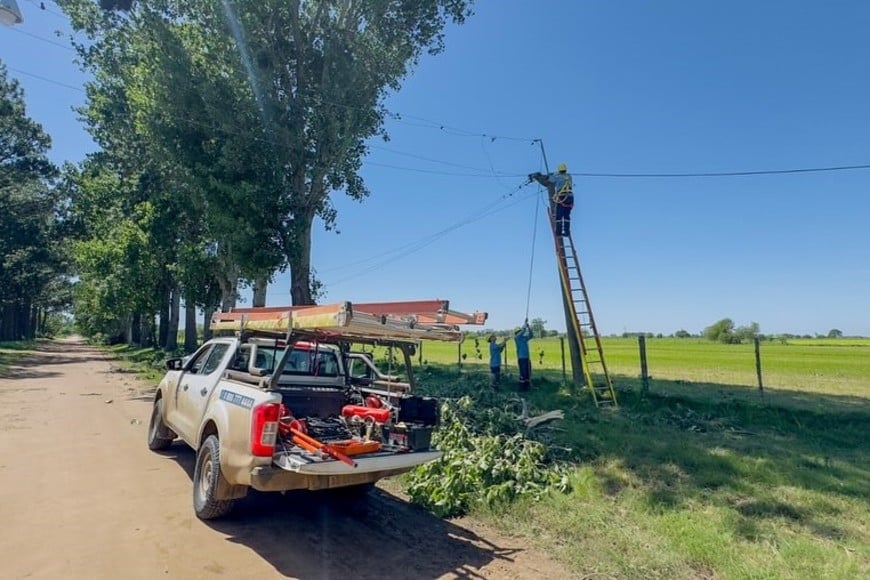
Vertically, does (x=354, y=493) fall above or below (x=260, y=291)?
below

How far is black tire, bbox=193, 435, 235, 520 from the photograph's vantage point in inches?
194

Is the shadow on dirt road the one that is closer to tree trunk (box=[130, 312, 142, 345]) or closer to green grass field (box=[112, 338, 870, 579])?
green grass field (box=[112, 338, 870, 579])

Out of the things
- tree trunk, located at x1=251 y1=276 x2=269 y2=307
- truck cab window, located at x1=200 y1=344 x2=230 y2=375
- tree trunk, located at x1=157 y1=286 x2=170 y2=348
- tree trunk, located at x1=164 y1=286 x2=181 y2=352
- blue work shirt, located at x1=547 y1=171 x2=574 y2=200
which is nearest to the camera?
truck cab window, located at x1=200 y1=344 x2=230 y2=375

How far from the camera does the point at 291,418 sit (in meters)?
4.85

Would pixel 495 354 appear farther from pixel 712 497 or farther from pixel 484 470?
pixel 712 497

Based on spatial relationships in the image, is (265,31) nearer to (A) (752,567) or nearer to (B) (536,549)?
(B) (536,549)

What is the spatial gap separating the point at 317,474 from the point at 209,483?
1.40 meters

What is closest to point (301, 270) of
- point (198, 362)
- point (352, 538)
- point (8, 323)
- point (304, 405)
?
point (198, 362)

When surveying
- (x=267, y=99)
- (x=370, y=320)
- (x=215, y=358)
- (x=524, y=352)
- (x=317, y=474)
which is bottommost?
(x=317, y=474)

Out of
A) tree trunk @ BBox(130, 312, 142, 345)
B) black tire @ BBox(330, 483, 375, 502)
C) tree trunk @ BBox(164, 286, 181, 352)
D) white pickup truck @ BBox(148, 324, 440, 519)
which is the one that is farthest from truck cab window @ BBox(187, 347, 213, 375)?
tree trunk @ BBox(130, 312, 142, 345)

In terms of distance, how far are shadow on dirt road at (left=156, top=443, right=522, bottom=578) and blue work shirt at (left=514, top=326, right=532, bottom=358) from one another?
7.67 meters

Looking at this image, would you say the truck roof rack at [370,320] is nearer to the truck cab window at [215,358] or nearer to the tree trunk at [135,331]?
the truck cab window at [215,358]

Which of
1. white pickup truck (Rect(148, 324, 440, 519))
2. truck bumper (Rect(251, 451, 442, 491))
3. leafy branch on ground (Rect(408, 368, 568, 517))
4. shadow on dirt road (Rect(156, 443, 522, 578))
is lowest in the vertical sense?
shadow on dirt road (Rect(156, 443, 522, 578))

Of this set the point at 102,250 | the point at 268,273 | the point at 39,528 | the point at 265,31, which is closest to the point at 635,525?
the point at 39,528
